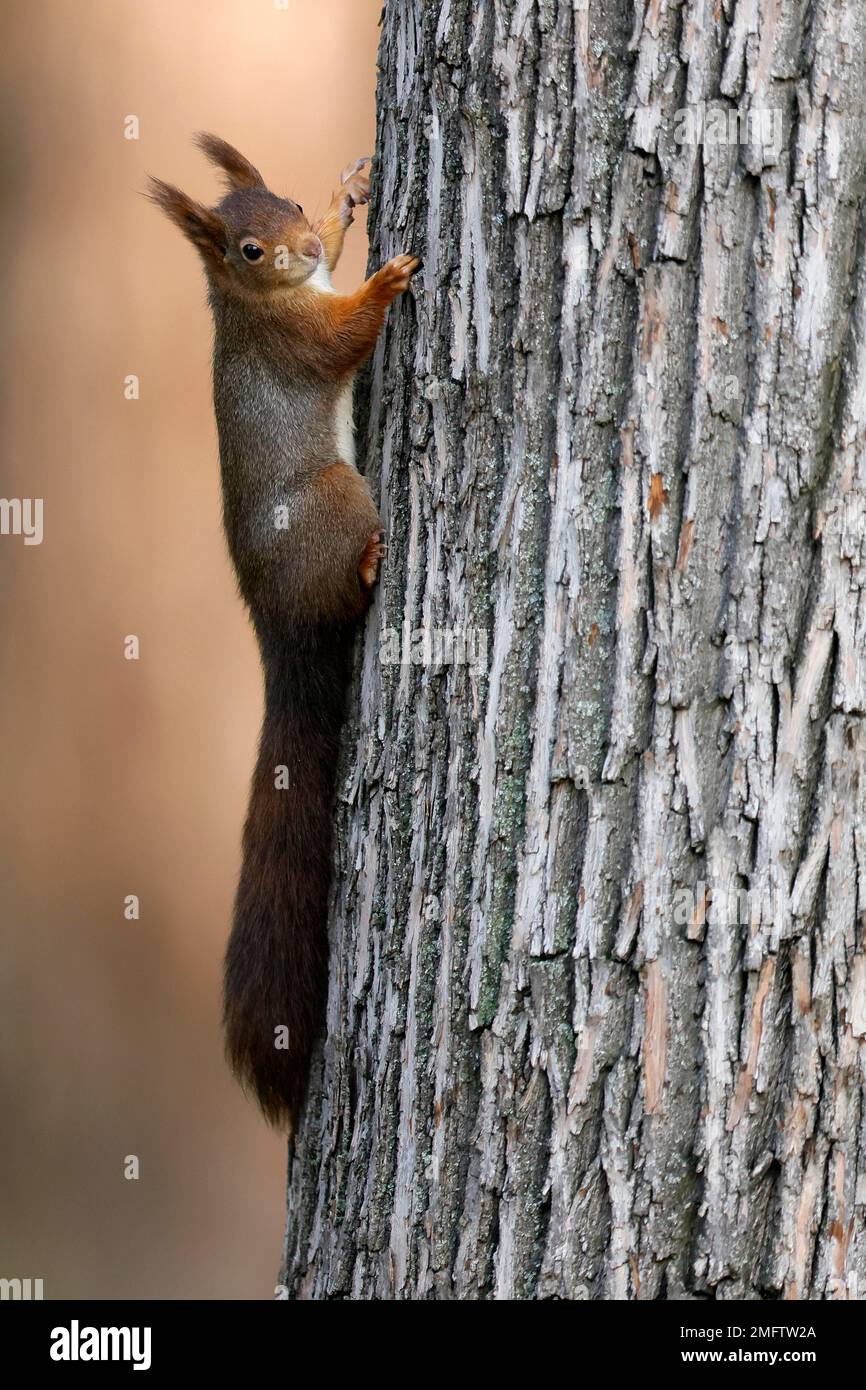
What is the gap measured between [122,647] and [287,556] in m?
2.46

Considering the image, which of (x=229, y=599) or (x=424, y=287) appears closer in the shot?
(x=424, y=287)

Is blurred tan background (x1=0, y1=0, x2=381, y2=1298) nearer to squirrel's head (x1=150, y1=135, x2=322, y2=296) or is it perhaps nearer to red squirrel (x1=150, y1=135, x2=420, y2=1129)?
squirrel's head (x1=150, y1=135, x2=322, y2=296)

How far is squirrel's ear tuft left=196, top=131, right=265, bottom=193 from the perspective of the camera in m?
2.95

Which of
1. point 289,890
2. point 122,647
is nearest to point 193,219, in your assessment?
point 289,890

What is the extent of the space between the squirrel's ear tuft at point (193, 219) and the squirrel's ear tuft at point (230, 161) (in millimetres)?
181

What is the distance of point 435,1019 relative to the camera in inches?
75.8

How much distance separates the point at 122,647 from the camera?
478cm

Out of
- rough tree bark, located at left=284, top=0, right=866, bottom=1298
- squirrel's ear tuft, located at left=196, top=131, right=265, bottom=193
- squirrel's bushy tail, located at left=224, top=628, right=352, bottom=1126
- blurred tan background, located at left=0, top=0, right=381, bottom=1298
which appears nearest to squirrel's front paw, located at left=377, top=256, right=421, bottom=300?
rough tree bark, located at left=284, top=0, right=866, bottom=1298

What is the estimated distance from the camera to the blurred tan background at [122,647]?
4520 millimetres

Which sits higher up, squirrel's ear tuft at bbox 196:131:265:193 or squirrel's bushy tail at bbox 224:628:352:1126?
squirrel's ear tuft at bbox 196:131:265:193

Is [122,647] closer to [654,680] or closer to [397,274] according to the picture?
[397,274]

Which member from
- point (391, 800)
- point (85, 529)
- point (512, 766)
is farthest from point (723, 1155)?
point (85, 529)

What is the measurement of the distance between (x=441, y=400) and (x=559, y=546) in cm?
35

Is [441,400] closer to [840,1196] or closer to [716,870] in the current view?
[716,870]
